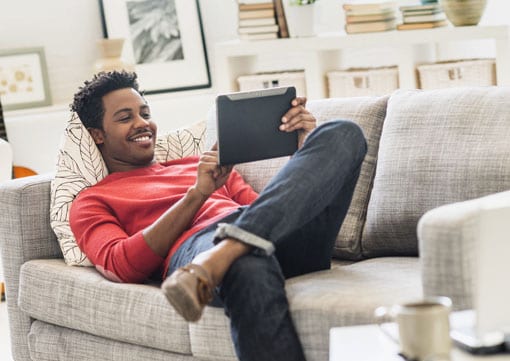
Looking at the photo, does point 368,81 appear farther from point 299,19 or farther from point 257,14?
point 257,14

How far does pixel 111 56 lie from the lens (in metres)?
4.59

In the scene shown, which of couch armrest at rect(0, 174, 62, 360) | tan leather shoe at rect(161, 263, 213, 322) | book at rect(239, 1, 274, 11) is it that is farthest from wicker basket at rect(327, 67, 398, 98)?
tan leather shoe at rect(161, 263, 213, 322)

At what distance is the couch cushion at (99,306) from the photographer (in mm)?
2312

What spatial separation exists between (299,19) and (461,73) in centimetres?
70

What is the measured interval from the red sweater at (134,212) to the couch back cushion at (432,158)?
0.38 m

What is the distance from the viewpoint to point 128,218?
8.39ft

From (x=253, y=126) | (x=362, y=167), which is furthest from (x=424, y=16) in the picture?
(x=253, y=126)

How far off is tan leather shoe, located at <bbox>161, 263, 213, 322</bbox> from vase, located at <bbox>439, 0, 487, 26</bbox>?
2.25 metres

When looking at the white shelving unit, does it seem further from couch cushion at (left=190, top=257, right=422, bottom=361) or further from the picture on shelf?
couch cushion at (left=190, top=257, right=422, bottom=361)

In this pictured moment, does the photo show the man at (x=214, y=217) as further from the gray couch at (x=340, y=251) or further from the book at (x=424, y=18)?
the book at (x=424, y=18)

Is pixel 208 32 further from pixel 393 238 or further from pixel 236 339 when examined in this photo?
pixel 236 339

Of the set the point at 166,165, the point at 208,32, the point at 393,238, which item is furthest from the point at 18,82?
the point at 393,238

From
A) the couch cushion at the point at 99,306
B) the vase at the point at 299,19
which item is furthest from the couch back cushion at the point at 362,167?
the vase at the point at 299,19

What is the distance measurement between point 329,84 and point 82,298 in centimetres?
202
